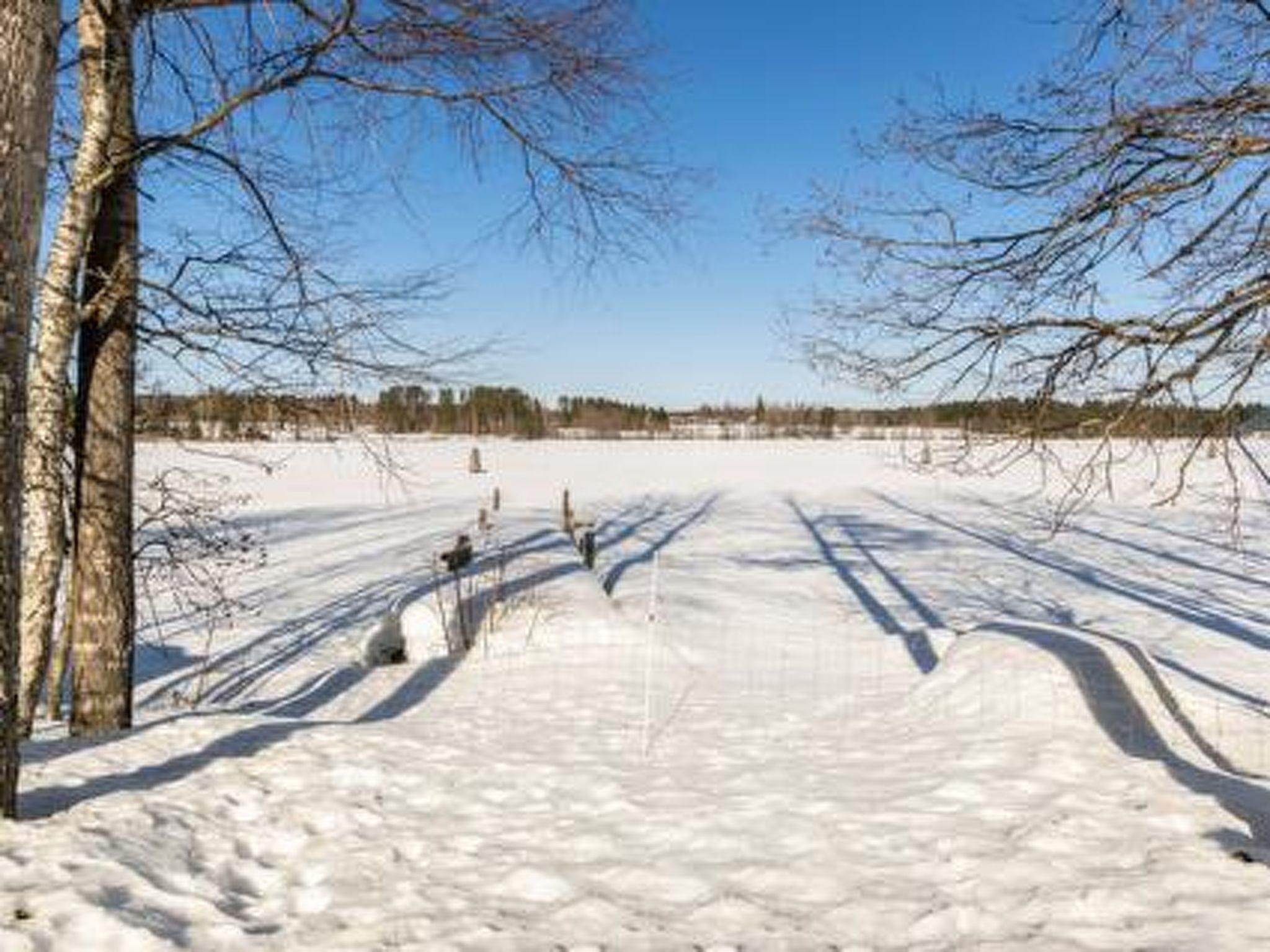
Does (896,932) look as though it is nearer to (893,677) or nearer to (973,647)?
(973,647)

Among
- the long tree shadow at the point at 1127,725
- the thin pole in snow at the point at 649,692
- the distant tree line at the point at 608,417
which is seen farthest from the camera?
the distant tree line at the point at 608,417

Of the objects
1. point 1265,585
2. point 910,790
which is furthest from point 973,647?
point 1265,585

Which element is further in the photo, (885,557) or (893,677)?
(885,557)

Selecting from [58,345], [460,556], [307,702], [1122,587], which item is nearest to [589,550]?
[460,556]

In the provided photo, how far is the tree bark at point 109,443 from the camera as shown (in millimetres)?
4957

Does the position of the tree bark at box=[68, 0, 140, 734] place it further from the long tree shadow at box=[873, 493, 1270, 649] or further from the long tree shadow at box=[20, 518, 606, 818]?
the long tree shadow at box=[873, 493, 1270, 649]

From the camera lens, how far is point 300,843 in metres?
3.74

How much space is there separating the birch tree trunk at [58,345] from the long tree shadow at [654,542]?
5.51 m

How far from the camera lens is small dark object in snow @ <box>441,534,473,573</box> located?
40.0 ft

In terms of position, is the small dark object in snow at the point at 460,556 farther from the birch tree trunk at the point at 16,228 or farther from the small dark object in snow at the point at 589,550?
the birch tree trunk at the point at 16,228

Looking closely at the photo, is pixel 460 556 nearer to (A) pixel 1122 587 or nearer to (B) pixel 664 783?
(B) pixel 664 783

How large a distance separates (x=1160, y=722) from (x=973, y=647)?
1402 millimetres

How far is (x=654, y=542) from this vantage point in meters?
18.6

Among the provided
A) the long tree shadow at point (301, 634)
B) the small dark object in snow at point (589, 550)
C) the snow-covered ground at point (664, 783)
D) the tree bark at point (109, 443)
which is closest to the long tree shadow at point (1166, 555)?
the snow-covered ground at point (664, 783)
